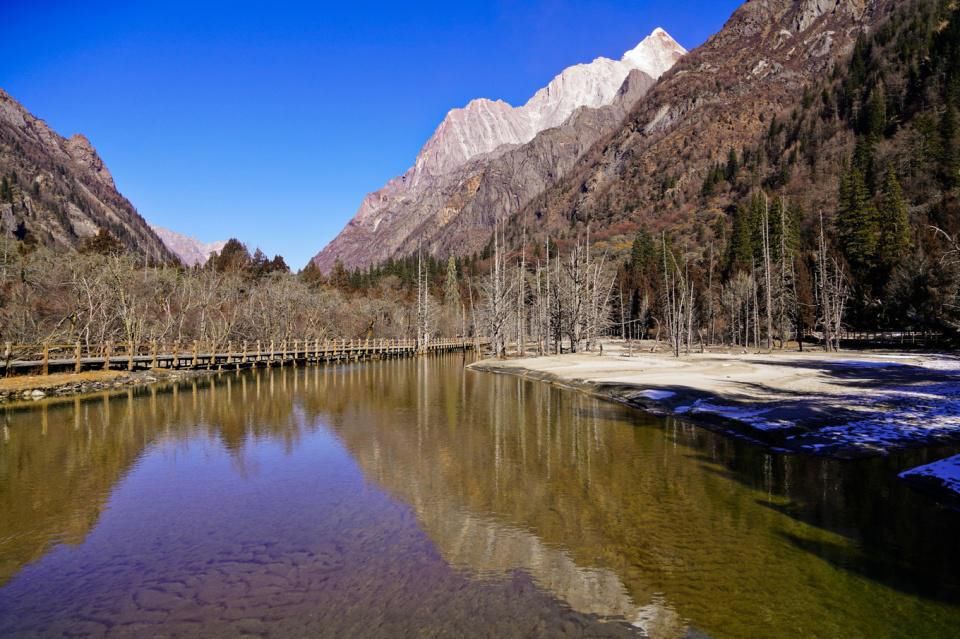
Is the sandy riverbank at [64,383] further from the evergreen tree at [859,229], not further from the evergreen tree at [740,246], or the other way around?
the evergreen tree at [740,246]

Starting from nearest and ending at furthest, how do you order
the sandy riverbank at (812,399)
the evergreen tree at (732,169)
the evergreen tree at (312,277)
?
the sandy riverbank at (812,399)
the evergreen tree at (312,277)
the evergreen tree at (732,169)

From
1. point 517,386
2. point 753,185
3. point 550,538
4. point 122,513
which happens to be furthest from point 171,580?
point 753,185

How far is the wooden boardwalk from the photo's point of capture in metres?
28.6

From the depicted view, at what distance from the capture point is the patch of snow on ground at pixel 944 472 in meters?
8.99

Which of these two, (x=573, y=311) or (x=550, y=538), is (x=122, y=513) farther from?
(x=573, y=311)

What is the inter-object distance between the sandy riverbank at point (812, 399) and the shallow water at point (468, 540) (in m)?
1.25

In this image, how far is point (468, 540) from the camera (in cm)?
775

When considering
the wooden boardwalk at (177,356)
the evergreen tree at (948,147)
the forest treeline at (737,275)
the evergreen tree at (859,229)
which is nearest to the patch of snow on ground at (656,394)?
the forest treeline at (737,275)

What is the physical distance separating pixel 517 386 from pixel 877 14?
242 m

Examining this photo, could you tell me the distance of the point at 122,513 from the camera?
9164 millimetres

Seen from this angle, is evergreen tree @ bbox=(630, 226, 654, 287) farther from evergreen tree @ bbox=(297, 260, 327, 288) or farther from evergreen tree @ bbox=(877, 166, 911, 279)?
evergreen tree @ bbox=(297, 260, 327, 288)

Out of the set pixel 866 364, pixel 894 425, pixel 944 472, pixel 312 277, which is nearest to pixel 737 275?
pixel 866 364

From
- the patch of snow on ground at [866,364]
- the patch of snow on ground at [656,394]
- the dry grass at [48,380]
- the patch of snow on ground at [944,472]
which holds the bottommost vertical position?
the patch of snow on ground at [944,472]

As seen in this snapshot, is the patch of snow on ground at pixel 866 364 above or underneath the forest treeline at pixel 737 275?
underneath
